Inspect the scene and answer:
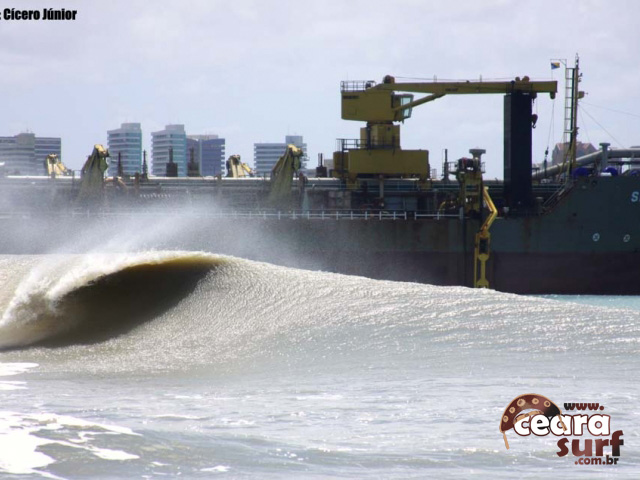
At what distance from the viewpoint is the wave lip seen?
17844 millimetres

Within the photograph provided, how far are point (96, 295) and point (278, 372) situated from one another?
24.8 ft

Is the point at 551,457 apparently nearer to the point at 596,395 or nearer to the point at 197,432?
the point at 596,395

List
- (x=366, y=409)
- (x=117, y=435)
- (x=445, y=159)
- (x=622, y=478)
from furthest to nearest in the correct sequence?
(x=445, y=159) → (x=366, y=409) → (x=117, y=435) → (x=622, y=478)

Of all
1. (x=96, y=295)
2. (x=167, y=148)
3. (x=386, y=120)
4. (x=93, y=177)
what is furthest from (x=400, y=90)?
(x=167, y=148)

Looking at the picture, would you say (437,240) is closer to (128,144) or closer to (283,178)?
(283,178)

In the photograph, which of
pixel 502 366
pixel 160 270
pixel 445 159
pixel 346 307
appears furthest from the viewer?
pixel 445 159

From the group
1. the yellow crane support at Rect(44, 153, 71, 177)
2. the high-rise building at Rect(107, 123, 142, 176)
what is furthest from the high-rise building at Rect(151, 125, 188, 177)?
the yellow crane support at Rect(44, 153, 71, 177)

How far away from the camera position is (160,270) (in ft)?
70.8

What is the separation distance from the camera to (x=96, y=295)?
2002 cm

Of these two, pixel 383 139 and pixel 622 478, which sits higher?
pixel 383 139

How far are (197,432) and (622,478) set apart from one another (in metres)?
4.03

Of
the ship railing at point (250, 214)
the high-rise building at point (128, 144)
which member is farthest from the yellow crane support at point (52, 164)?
the high-rise building at point (128, 144)

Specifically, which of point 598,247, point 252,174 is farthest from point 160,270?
point 252,174

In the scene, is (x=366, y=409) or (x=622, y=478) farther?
(x=366, y=409)
